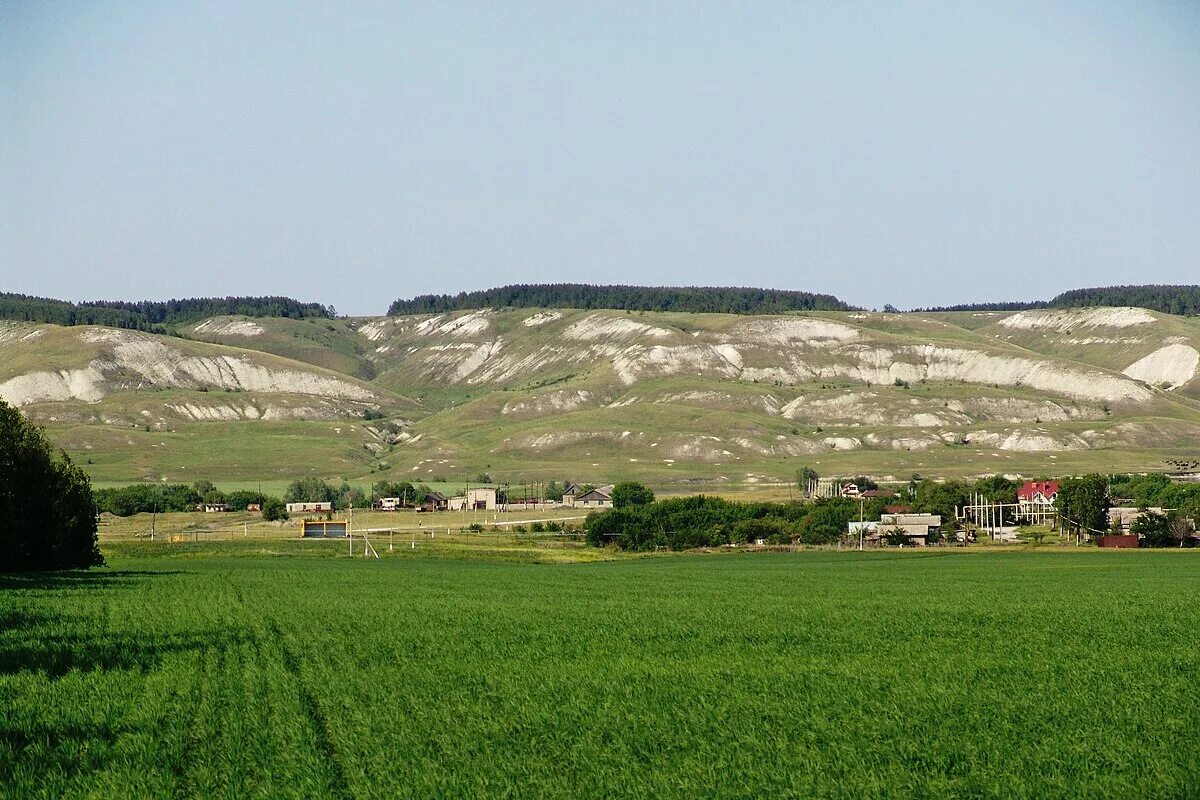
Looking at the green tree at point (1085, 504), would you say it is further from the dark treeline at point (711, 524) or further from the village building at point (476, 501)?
the village building at point (476, 501)

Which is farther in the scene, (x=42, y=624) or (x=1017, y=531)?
(x=1017, y=531)

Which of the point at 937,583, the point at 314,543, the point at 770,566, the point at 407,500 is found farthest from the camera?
the point at 407,500

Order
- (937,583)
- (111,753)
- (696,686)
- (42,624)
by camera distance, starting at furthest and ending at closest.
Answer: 1. (937,583)
2. (42,624)
3. (696,686)
4. (111,753)

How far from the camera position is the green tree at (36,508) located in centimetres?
5800

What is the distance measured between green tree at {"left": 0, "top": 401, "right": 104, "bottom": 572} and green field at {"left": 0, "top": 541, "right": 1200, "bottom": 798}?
25.0 m

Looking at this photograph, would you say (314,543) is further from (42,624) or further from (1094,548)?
(42,624)

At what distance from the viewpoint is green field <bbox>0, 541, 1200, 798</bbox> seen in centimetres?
1361

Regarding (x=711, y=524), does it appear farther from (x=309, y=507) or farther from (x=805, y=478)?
(x=805, y=478)

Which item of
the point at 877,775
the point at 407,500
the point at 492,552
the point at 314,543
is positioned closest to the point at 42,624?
the point at 877,775

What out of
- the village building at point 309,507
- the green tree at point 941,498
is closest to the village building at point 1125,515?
the green tree at point 941,498

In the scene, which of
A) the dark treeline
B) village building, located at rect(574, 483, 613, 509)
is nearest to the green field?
the dark treeline

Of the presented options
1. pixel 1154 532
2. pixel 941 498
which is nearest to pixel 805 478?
pixel 941 498

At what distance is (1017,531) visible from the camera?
11956cm

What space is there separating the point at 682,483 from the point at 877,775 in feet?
580
